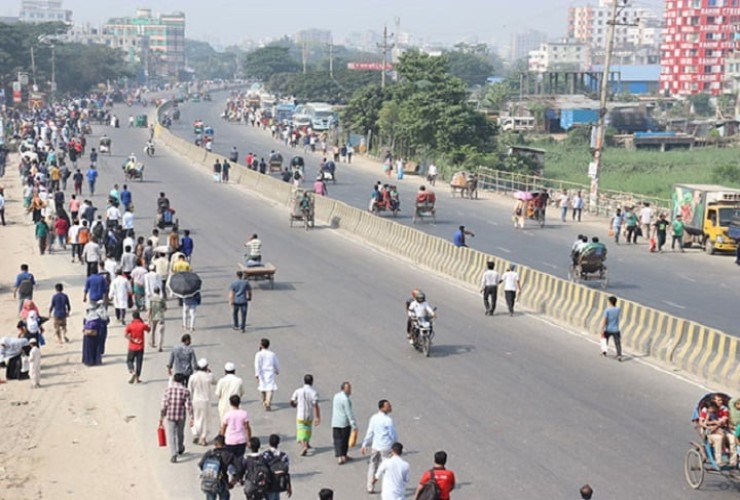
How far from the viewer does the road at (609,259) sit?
105ft

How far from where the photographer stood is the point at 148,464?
17562 mm

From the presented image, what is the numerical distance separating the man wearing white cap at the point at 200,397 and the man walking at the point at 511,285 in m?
11.9

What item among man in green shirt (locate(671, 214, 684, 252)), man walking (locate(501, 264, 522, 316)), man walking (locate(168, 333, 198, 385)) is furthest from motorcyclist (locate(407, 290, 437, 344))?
man in green shirt (locate(671, 214, 684, 252))

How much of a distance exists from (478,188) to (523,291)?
33.7m

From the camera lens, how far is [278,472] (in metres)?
14.2

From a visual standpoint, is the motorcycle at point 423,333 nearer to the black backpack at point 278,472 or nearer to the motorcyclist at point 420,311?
the motorcyclist at point 420,311

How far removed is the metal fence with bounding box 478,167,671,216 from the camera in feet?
172

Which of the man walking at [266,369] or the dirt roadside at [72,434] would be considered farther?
the man walking at [266,369]

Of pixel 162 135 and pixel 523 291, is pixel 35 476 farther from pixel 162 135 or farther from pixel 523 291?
pixel 162 135

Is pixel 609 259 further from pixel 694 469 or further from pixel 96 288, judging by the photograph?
pixel 694 469

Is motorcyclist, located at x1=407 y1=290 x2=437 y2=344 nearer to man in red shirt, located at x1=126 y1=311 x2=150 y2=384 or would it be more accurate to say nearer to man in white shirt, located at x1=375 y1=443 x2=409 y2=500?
man in red shirt, located at x1=126 y1=311 x2=150 y2=384

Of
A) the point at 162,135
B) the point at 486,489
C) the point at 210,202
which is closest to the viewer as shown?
the point at 486,489

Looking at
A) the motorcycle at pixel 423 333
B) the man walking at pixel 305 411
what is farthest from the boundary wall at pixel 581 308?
the man walking at pixel 305 411

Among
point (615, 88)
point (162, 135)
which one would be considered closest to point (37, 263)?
point (162, 135)
